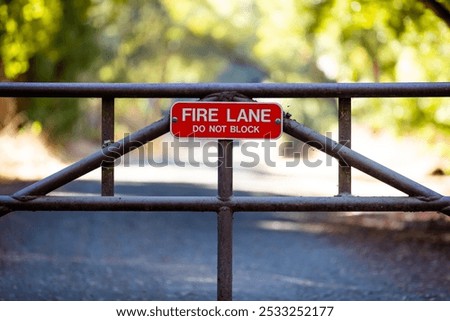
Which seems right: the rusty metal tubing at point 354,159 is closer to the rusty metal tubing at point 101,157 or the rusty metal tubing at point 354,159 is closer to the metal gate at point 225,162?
the metal gate at point 225,162

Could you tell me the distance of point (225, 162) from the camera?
4496mm

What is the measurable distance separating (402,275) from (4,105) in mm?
16290

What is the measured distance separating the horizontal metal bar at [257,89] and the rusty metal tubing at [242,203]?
0.54 metres

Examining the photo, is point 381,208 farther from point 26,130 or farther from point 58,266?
point 26,130

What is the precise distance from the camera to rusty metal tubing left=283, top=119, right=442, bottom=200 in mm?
4484

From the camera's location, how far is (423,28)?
43.4 ft

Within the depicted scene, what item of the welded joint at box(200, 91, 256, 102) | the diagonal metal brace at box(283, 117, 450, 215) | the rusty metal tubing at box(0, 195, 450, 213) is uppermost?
the welded joint at box(200, 91, 256, 102)

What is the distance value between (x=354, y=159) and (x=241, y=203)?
640mm

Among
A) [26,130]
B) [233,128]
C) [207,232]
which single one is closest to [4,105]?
[26,130]

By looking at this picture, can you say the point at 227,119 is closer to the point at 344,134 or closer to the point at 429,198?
the point at 344,134

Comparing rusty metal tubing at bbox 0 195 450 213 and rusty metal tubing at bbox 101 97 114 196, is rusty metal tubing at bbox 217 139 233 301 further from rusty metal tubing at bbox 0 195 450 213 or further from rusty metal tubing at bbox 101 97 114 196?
rusty metal tubing at bbox 101 97 114 196

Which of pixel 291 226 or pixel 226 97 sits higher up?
pixel 226 97

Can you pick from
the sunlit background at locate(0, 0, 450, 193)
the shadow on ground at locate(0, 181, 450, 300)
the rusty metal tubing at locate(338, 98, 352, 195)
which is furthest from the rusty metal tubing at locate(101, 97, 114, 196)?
the sunlit background at locate(0, 0, 450, 193)

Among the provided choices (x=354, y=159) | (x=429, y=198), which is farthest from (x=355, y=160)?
(x=429, y=198)
